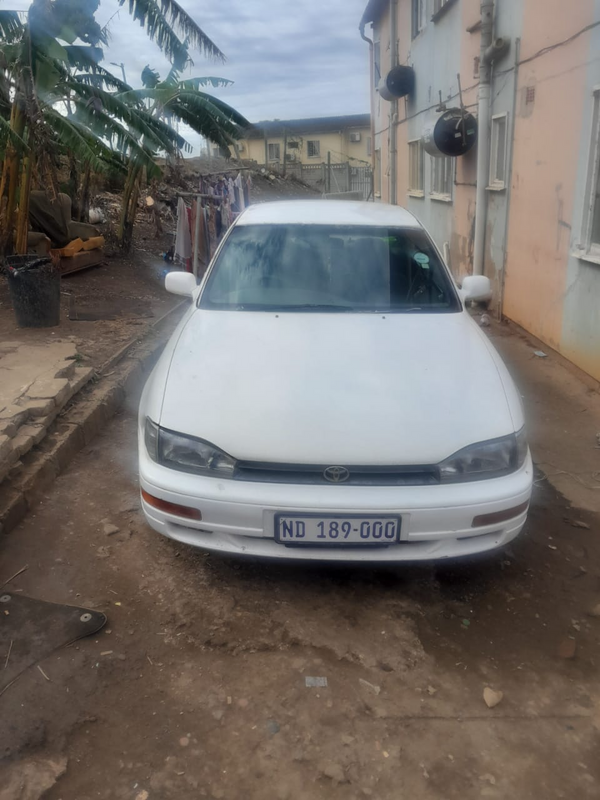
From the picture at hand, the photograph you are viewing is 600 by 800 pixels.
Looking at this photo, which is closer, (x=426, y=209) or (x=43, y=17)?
(x=43, y=17)

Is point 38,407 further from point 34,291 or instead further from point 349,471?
point 34,291

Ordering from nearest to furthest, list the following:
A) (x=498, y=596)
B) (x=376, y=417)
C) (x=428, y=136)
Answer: (x=376, y=417)
(x=498, y=596)
(x=428, y=136)

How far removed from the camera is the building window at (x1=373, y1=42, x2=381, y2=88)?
1834 centimetres

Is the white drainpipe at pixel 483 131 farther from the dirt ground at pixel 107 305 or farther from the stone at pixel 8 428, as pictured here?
the stone at pixel 8 428

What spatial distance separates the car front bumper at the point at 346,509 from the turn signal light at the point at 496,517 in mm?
18

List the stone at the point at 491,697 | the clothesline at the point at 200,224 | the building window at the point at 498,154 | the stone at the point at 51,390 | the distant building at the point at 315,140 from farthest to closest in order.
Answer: the distant building at the point at 315,140 → the clothesline at the point at 200,224 → the building window at the point at 498,154 → the stone at the point at 51,390 → the stone at the point at 491,697

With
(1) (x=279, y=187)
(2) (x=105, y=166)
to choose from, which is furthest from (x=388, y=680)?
(1) (x=279, y=187)

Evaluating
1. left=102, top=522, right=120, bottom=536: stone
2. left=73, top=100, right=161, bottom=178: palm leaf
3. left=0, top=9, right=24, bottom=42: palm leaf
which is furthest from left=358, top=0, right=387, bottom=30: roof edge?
left=102, top=522, right=120, bottom=536: stone

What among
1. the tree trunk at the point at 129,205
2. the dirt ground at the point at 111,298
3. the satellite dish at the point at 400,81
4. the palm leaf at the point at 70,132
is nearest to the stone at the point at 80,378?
the dirt ground at the point at 111,298

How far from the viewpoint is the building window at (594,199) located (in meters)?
5.75

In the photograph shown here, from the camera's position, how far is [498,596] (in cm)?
300

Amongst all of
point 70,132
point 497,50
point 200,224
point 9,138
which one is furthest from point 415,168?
point 9,138

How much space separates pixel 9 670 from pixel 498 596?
87.4 inches

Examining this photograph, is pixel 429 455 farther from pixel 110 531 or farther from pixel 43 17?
pixel 43 17
